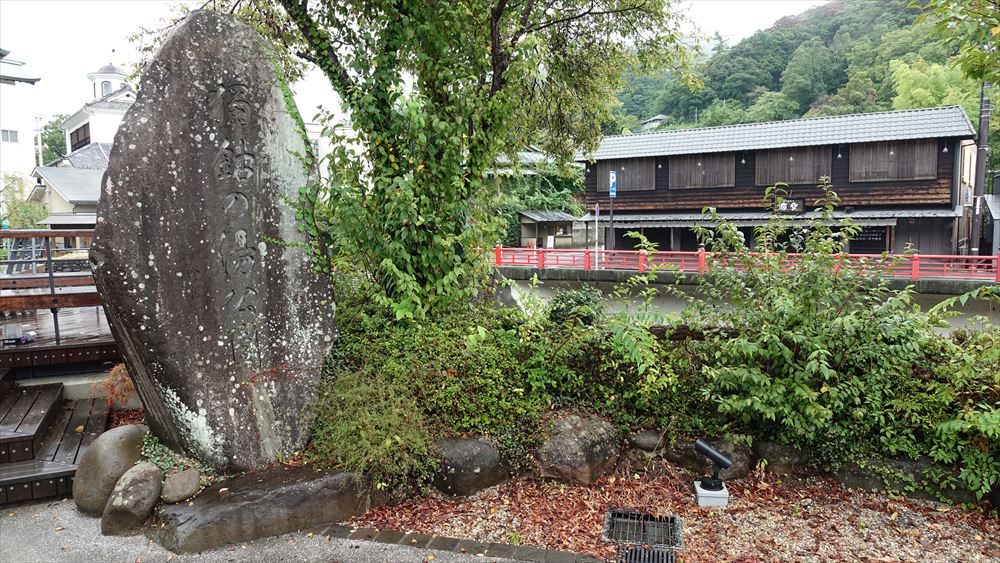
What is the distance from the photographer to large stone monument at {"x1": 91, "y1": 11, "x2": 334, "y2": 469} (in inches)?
187

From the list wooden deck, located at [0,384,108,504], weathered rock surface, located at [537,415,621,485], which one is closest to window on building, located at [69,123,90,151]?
wooden deck, located at [0,384,108,504]

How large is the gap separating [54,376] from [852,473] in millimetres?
9172

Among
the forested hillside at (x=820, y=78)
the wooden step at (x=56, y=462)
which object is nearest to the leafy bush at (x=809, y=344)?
the wooden step at (x=56, y=462)

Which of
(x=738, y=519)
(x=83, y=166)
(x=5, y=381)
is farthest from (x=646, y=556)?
(x=83, y=166)

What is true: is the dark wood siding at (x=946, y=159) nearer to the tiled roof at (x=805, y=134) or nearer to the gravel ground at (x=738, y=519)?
the tiled roof at (x=805, y=134)

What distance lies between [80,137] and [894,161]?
4585 centimetres

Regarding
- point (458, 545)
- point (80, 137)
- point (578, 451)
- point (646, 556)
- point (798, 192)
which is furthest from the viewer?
A: point (80, 137)

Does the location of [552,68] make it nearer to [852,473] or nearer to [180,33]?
[180,33]

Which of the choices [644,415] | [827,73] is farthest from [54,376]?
[827,73]

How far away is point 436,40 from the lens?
20.6ft

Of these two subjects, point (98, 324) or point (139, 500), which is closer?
point (139, 500)

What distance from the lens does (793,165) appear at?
2350 cm

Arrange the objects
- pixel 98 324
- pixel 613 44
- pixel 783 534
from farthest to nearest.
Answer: pixel 613 44 < pixel 98 324 < pixel 783 534

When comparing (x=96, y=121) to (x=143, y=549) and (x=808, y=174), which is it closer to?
(x=143, y=549)
